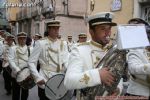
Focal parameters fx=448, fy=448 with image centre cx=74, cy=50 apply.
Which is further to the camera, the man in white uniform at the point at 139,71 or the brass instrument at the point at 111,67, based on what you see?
the man in white uniform at the point at 139,71

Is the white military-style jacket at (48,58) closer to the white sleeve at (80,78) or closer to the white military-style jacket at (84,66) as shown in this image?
the white military-style jacket at (84,66)

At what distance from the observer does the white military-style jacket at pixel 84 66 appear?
11.2ft

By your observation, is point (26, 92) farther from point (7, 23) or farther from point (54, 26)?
point (7, 23)

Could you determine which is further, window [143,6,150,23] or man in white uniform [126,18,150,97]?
window [143,6,150,23]

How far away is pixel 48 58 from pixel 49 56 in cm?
4

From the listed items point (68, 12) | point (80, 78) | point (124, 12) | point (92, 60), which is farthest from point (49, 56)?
point (68, 12)

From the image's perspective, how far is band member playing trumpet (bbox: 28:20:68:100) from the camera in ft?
22.6

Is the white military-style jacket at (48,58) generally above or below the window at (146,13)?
below

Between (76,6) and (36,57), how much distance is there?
82.4 feet

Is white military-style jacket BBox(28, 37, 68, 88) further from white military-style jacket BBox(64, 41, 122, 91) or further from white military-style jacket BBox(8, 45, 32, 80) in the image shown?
white military-style jacket BBox(64, 41, 122, 91)

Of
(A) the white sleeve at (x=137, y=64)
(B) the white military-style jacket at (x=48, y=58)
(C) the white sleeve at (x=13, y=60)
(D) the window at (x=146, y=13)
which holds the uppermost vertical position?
(D) the window at (x=146, y=13)

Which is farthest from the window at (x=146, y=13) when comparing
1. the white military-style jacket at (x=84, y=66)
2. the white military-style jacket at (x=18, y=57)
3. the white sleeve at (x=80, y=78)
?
the white sleeve at (x=80, y=78)

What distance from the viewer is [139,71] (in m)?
4.42

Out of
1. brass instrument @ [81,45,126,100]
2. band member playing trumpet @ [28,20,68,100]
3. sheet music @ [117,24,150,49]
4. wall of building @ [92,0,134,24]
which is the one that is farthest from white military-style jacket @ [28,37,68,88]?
wall of building @ [92,0,134,24]
